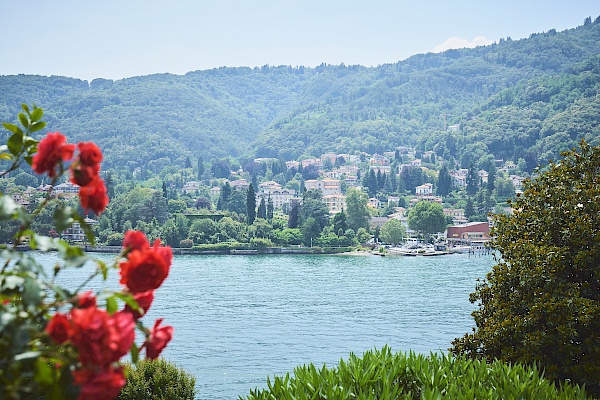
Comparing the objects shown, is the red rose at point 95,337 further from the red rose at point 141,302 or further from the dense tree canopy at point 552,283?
the dense tree canopy at point 552,283

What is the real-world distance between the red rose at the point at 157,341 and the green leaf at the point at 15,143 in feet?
1.63

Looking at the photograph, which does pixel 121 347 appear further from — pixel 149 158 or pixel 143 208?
pixel 149 158

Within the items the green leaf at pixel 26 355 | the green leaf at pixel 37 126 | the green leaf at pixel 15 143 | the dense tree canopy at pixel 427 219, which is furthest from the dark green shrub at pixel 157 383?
the dense tree canopy at pixel 427 219

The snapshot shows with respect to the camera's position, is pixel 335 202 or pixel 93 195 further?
pixel 335 202

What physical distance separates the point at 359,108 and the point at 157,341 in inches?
5225

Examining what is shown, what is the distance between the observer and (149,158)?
10781 centimetres

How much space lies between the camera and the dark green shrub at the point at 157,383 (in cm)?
669

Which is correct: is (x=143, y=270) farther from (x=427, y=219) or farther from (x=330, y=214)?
(x=330, y=214)

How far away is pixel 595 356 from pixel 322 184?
85123mm

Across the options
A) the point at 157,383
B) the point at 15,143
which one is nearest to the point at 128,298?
the point at 15,143

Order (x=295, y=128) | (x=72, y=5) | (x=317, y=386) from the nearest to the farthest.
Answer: (x=317, y=386) → (x=72, y=5) → (x=295, y=128)

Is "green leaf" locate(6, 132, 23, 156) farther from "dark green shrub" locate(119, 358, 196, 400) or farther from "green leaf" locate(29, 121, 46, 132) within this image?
"dark green shrub" locate(119, 358, 196, 400)

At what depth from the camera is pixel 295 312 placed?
28.5m

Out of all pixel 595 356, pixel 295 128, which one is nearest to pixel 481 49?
pixel 295 128
